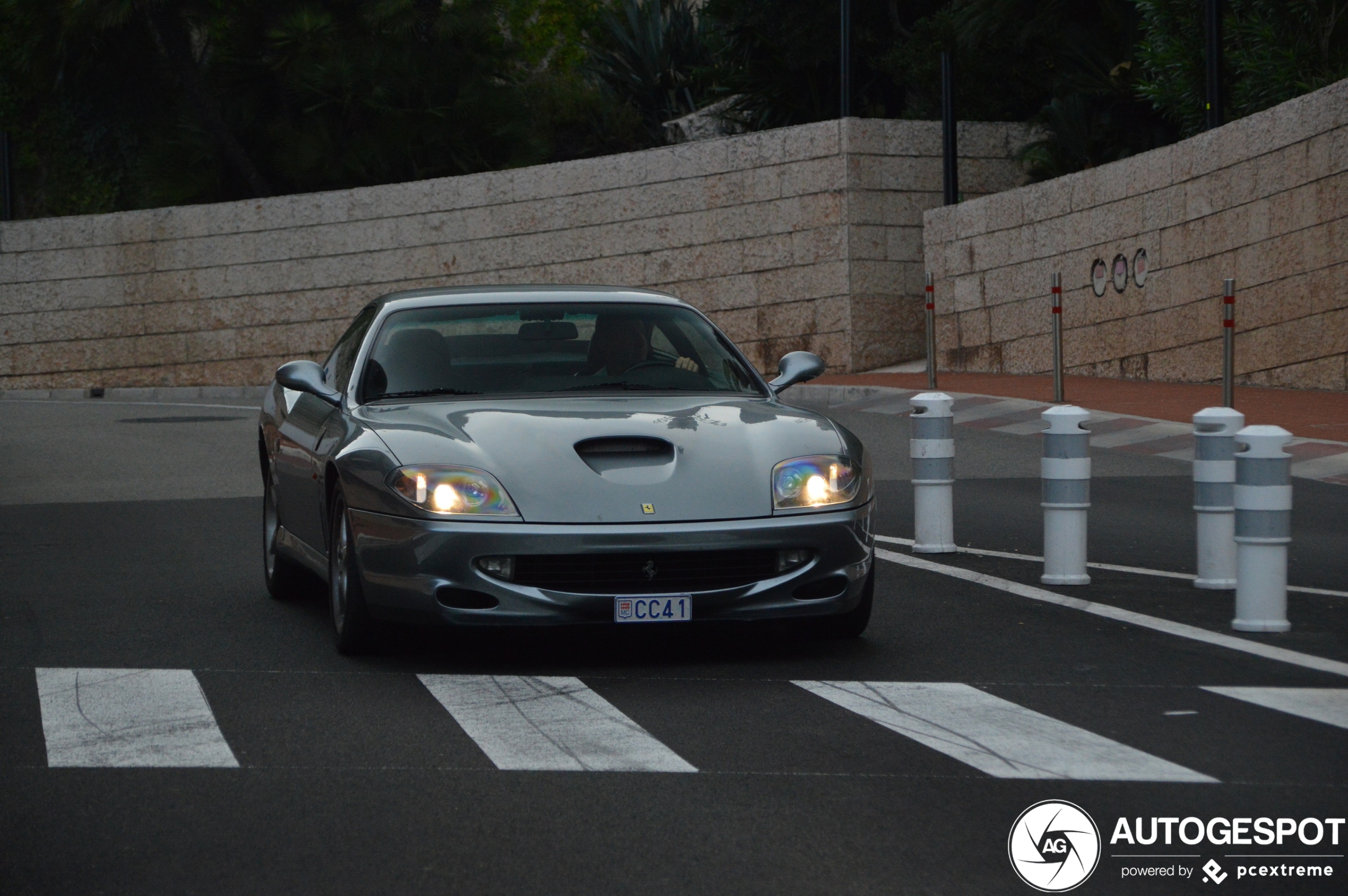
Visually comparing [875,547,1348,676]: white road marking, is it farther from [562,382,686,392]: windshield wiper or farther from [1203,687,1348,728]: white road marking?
[562,382,686,392]: windshield wiper

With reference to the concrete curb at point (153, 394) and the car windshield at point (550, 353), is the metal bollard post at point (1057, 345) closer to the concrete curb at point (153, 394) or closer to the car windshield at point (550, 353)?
the car windshield at point (550, 353)

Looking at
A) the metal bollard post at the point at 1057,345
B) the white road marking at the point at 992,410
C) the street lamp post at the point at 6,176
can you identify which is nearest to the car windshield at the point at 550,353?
the white road marking at the point at 992,410

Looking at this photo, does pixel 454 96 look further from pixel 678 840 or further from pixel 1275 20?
pixel 678 840

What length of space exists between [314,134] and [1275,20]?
17.3 meters

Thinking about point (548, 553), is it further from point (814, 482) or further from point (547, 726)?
point (814, 482)

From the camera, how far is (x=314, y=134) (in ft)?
112

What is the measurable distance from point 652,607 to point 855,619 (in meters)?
0.96

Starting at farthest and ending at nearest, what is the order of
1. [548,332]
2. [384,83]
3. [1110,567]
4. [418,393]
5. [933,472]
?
[384,83] → [933,472] → [1110,567] → [548,332] → [418,393]

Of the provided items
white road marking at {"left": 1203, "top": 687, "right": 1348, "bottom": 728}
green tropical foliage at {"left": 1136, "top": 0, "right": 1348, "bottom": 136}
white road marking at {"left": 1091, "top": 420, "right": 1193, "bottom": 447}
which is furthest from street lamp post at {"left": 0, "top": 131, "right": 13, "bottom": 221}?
white road marking at {"left": 1203, "top": 687, "right": 1348, "bottom": 728}

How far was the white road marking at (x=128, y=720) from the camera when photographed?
5.59 meters

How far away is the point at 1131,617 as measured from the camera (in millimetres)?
8039

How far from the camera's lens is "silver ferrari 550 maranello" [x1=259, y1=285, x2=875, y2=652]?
6703 mm

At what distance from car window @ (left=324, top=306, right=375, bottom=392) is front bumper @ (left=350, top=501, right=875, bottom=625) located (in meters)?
1.44

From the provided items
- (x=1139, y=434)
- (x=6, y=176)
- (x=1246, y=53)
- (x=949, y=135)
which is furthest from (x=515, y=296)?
(x=6, y=176)
